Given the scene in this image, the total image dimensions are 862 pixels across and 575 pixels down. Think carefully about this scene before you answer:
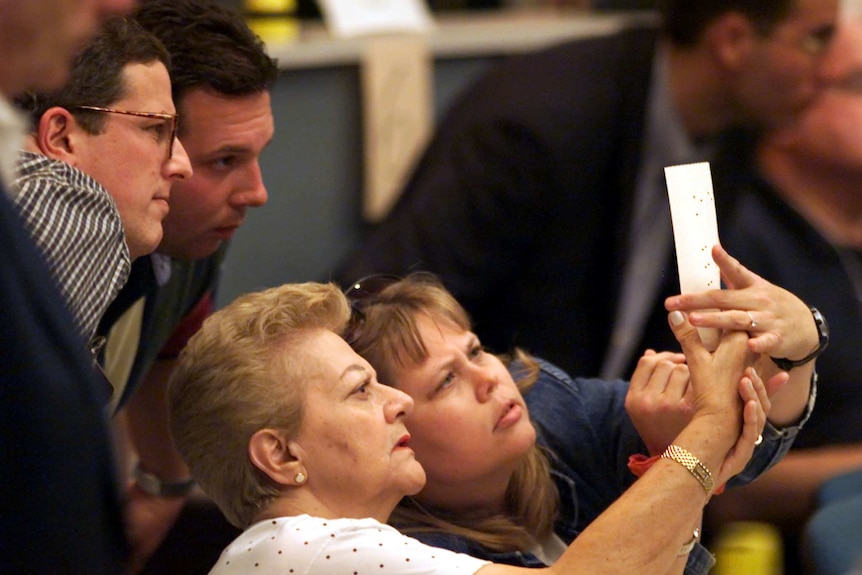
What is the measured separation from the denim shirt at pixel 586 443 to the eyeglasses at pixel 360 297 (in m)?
0.19

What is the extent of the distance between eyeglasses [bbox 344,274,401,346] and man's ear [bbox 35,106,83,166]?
13.3 inches

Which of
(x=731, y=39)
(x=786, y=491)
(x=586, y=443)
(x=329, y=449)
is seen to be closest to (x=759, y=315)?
(x=586, y=443)

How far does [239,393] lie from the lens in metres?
1.23

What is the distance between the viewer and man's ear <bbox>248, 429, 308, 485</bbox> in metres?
1.21

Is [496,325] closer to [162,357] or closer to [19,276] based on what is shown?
[162,357]

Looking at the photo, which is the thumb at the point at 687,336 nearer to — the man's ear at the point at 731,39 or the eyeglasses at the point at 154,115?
the eyeglasses at the point at 154,115

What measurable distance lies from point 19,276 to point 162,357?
95cm

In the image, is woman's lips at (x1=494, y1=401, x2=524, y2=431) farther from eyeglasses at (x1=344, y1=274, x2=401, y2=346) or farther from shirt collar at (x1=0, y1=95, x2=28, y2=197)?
shirt collar at (x1=0, y1=95, x2=28, y2=197)

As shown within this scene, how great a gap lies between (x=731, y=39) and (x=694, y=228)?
1249mm

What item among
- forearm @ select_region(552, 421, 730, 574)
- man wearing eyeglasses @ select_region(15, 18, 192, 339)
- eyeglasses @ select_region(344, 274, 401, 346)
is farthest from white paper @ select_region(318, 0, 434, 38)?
forearm @ select_region(552, 421, 730, 574)

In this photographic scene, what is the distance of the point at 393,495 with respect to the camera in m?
1.25

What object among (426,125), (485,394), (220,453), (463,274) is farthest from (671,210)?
(426,125)

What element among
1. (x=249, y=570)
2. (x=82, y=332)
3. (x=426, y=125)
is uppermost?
(x=82, y=332)

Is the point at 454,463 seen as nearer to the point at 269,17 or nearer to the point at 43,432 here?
the point at 43,432
